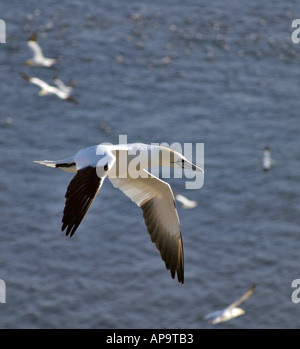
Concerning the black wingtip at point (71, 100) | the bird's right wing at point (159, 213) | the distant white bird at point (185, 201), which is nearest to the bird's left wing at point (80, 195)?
the bird's right wing at point (159, 213)

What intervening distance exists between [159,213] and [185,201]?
5.10m

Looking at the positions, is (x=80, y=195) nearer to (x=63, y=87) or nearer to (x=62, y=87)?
(x=62, y=87)

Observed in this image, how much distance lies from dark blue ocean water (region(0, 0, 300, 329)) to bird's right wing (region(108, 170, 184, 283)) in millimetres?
4225

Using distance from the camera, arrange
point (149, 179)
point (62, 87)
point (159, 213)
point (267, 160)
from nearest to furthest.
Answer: point (149, 179)
point (159, 213)
point (267, 160)
point (62, 87)

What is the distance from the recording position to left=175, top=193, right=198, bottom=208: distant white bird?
1609 centimetres

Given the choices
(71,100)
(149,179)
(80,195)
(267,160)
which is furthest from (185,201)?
(80,195)

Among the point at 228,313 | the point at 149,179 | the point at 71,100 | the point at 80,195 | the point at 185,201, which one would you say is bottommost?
the point at 80,195

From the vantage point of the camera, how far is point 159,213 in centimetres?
1115

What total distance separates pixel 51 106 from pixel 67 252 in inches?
168

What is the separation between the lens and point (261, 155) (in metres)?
18.5

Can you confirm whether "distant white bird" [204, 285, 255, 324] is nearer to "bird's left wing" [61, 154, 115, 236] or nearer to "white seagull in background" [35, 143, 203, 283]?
"white seagull in background" [35, 143, 203, 283]

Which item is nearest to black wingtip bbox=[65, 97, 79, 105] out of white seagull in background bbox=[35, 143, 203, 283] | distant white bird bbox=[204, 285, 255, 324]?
distant white bird bbox=[204, 285, 255, 324]

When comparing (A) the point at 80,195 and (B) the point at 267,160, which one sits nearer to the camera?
(A) the point at 80,195

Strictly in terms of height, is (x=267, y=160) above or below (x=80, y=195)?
above
